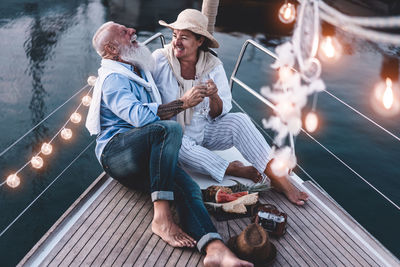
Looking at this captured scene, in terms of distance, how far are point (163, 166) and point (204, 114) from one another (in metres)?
0.70

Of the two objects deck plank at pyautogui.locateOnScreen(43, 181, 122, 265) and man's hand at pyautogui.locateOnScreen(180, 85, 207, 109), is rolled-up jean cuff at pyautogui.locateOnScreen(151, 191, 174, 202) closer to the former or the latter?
deck plank at pyautogui.locateOnScreen(43, 181, 122, 265)

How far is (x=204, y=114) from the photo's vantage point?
2.53m

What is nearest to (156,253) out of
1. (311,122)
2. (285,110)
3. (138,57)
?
(138,57)

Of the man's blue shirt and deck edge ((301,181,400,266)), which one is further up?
the man's blue shirt

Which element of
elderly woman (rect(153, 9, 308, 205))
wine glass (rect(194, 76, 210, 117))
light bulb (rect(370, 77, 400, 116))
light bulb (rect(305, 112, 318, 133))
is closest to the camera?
elderly woman (rect(153, 9, 308, 205))

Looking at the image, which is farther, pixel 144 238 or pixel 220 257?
pixel 144 238

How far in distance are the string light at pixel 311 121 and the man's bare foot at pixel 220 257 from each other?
5.09 meters

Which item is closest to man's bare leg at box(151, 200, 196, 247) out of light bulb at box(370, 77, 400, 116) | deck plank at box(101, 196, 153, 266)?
deck plank at box(101, 196, 153, 266)

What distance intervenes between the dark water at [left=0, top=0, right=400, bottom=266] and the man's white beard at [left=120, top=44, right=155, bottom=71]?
9.40 ft

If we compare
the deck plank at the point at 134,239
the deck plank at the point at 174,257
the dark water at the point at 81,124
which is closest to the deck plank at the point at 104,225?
the deck plank at the point at 134,239

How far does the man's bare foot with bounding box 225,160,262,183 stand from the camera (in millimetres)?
2541

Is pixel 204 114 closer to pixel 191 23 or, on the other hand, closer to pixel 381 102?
pixel 191 23

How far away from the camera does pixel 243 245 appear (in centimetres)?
179

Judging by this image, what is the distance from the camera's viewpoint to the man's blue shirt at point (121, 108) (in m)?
2.00
